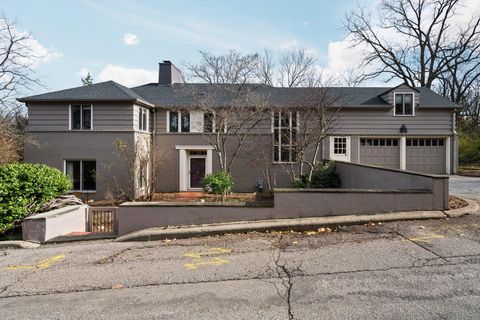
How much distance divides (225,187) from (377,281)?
10.8 metres

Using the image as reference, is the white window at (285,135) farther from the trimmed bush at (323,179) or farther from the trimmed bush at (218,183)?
the trimmed bush at (218,183)

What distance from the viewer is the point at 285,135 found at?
16672mm

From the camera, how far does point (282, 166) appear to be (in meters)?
17.5

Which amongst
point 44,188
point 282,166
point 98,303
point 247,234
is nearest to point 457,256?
point 247,234

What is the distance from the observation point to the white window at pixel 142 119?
16.8 meters

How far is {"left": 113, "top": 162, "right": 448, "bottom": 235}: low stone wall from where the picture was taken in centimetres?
784

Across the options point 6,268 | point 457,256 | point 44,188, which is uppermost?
point 44,188

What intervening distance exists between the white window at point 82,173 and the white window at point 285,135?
986 cm

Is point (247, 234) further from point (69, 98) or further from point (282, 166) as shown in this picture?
point (69, 98)

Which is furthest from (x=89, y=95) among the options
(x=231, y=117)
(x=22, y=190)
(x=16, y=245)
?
(x=16, y=245)

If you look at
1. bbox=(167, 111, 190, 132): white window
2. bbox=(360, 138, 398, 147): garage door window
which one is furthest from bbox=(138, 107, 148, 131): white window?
bbox=(360, 138, 398, 147): garage door window

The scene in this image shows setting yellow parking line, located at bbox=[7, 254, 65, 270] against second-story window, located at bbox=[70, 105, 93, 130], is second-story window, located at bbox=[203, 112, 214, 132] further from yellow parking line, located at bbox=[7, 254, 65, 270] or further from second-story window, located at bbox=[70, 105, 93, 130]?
yellow parking line, located at bbox=[7, 254, 65, 270]

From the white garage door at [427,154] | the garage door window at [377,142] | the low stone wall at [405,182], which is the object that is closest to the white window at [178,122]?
the low stone wall at [405,182]

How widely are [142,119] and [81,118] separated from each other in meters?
3.06
